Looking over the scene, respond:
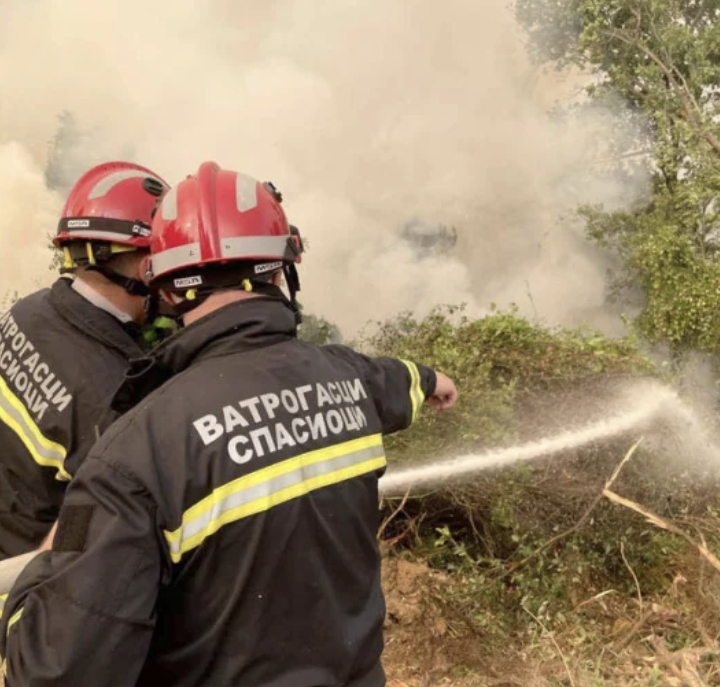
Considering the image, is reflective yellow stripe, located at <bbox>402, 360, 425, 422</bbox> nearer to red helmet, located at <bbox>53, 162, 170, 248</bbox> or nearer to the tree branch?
red helmet, located at <bbox>53, 162, 170, 248</bbox>

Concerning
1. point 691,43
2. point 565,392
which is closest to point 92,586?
point 565,392

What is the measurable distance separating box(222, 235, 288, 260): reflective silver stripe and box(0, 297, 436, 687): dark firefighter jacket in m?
0.13

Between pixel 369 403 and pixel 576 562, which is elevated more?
pixel 369 403

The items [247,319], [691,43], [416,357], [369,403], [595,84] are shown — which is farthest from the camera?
[595,84]

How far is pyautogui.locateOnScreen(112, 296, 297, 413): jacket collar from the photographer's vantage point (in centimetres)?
162

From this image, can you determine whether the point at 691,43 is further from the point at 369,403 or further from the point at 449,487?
the point at 369,403

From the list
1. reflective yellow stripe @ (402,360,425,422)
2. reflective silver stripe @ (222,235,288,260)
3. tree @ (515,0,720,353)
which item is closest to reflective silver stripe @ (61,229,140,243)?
reflective silver stripe @ (222,235,288,260)

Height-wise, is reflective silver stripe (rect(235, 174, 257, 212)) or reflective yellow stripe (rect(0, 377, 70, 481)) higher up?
reflective silver stripe (rect(235, 174, 257, 212))

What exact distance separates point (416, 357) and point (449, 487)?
3.66 ft

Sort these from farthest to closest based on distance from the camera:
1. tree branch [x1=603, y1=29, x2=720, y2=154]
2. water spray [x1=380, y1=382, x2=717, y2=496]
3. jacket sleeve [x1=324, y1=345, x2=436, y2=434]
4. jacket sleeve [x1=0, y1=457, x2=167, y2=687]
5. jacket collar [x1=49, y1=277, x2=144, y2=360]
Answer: tree branch [x1=603, y1=29, x2=720, y2=154], water spray [x1=380, y1=382, x2=717, y2=496], jacket collar [x1=49, y1=277, x2=144, y2=360], jacket sleeve [x1=324, y1=345, x2=436, y2=434], jacket sleeve [x1=0, y1=457, x2=167, y2=687]

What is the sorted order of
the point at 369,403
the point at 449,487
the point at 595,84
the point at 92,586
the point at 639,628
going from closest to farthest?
the point at 92,586 < the point at 369,403 < the point at 639,628 < the point at 449,487 < the point at 595,84

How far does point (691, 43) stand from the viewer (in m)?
12.9

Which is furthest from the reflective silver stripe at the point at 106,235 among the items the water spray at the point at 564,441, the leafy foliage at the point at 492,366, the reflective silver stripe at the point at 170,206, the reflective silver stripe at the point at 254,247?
the water spray at the point at 564,441

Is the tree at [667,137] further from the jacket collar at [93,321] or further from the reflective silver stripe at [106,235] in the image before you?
the jacket collar at [93,321]
